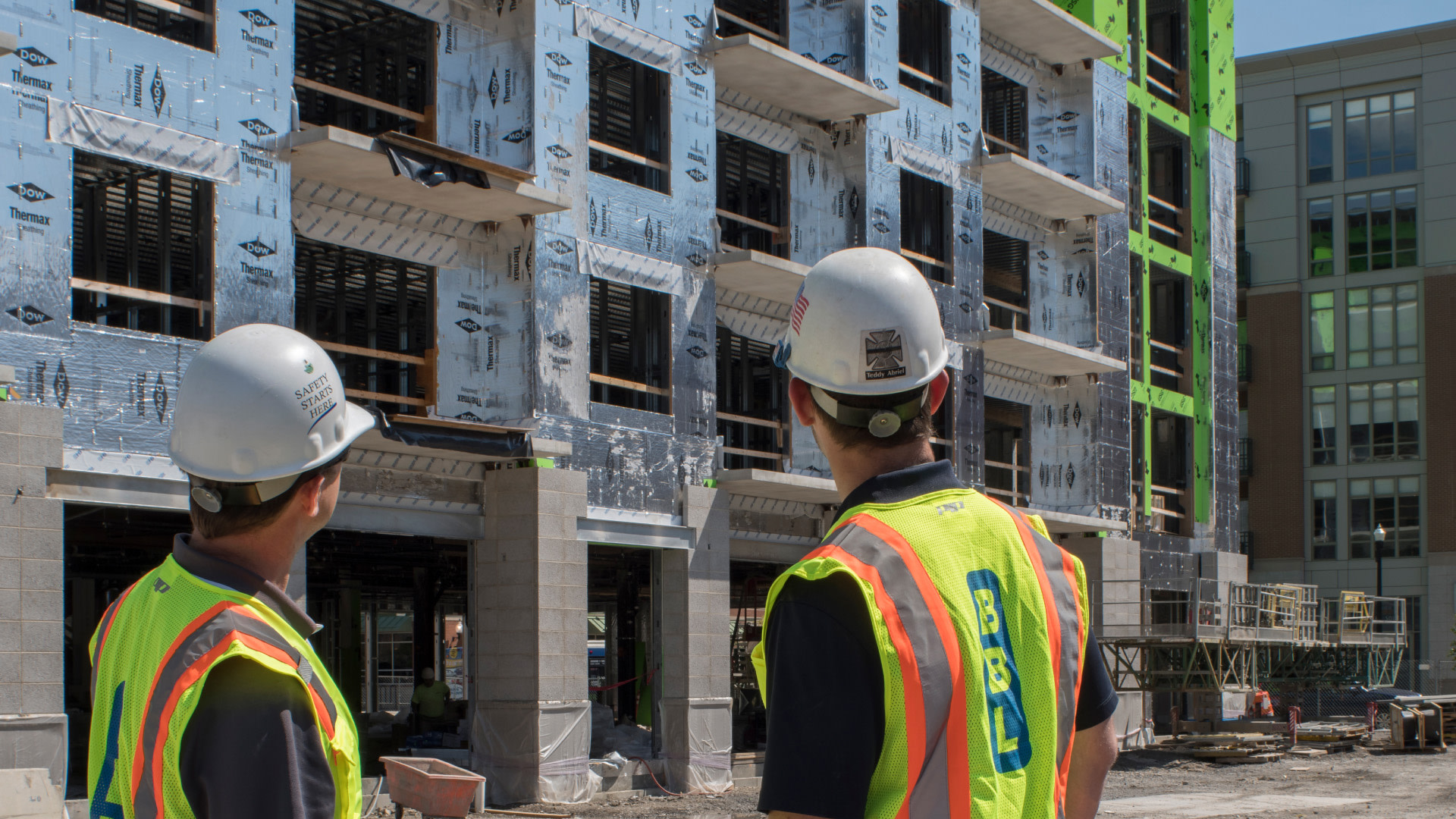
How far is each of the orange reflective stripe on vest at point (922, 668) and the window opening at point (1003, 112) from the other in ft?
96.3

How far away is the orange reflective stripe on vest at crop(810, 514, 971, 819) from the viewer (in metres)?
2.59

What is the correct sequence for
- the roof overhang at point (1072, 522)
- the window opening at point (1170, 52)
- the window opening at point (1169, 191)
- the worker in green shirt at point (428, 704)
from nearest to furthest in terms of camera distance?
the worker in green shirt at point (428, 704), the roof overhang at point (1072, 522), the window opening at point (1169, 191), the window opening at point (1170, 52)

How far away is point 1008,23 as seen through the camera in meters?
30.2

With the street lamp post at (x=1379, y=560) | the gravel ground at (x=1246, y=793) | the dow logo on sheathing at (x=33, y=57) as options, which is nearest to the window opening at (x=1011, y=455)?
the gravel ground at (x=1246, y=793)

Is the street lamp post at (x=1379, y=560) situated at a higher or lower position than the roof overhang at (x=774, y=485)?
lower

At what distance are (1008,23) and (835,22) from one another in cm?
594

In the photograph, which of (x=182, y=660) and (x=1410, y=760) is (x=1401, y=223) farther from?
(x=182, y=660)

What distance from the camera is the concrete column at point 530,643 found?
63.0 ft

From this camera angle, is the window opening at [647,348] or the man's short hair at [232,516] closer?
the man's short hair at [232,516]

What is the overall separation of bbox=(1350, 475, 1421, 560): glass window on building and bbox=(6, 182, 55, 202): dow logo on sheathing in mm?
49391

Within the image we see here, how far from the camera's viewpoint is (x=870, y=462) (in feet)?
9.70

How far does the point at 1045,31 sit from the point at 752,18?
6484mm

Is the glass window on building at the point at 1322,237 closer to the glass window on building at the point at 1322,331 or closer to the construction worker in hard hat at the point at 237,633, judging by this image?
the glass window on building at the point at 1322,331

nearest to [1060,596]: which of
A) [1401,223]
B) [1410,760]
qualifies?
[1410,760]
